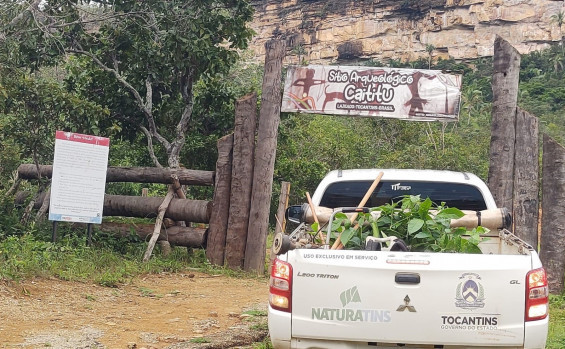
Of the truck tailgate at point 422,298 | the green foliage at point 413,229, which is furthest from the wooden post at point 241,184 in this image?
the truck tailgate at point 422,298

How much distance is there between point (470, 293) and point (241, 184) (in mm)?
6934

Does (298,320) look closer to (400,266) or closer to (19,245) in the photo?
(400,266)

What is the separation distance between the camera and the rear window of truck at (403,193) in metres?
7.33

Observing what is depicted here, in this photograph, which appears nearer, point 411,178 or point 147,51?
point 411,178

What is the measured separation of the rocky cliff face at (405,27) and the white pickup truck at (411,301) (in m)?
83.9

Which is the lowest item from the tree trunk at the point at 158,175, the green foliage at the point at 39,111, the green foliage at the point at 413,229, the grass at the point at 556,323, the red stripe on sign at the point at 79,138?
the grass at the point at 556,323

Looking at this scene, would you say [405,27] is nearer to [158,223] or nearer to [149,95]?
[149,95]

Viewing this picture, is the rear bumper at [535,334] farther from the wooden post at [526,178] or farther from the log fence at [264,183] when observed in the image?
the wooden post at [526,178]

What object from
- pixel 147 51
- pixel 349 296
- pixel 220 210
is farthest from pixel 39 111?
pixel 349 296

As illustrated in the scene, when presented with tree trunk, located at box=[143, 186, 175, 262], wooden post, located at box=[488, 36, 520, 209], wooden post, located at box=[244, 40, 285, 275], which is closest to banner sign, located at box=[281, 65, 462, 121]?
wooden post, located at box=[244, 40, 285, 275]

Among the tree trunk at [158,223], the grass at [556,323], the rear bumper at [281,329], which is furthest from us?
the tree trunk at [158,223]

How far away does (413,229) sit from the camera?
539cm

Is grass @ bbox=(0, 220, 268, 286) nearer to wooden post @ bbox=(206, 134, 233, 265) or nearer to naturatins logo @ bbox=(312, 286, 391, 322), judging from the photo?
wooden post @ bbox=(206, 134, 233, 265)

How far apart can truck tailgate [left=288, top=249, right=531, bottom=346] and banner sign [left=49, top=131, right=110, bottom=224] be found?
20.1 feet
